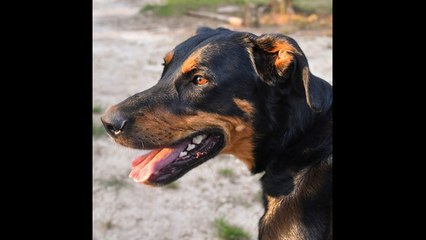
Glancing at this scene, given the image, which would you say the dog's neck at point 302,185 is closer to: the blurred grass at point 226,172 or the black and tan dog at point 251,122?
the black and tan dog at point 251,122

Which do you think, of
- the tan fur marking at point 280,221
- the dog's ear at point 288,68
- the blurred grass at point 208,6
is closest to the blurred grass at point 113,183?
the tan fur marking at point 280,221

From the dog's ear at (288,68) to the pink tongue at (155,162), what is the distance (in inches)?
27.2

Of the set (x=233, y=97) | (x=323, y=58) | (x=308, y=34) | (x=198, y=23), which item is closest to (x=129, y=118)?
(x=233, y=97)

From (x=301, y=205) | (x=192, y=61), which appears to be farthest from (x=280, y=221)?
(x=192, y=61)

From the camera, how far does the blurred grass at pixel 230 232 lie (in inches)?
189

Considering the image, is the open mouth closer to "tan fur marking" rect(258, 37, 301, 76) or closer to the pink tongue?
the pink tongue

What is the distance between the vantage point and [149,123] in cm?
329

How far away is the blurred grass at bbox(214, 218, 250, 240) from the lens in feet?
15.8

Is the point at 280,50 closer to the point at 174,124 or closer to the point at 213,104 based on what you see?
the point at 213,104

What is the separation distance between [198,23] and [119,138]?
33.4 ft

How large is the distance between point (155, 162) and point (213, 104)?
0.56 m

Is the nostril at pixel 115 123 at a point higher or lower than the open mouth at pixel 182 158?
higher

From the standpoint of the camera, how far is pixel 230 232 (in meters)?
4.84
